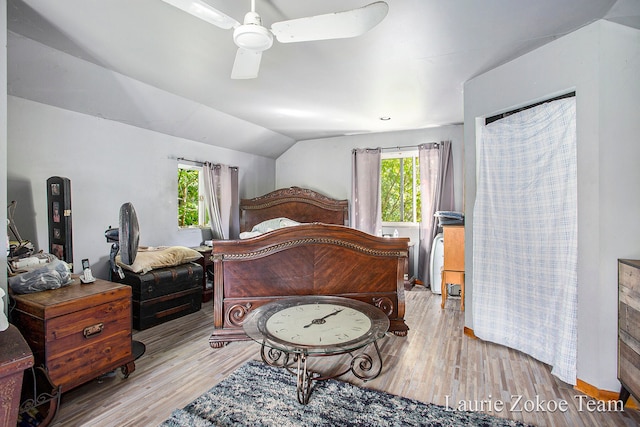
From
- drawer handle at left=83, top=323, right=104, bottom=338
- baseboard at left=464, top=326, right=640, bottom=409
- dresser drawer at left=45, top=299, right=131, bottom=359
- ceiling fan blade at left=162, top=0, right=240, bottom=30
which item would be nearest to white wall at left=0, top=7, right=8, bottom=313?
dresser drawer at left=45, top=299, right=131, bottom=359

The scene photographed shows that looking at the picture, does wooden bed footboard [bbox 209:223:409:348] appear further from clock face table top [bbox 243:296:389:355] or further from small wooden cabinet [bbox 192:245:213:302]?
small wooden cabinet [bbox 192:245:213:302]

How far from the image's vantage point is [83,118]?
3.13m

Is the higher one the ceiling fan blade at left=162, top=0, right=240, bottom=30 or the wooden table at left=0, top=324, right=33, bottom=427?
the ceiling fan blade at left=162, top=0, right=240, bottom=30

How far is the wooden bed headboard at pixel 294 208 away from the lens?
525 cm

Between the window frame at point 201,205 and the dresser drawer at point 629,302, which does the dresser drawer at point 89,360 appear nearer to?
the window frame at point 201,205

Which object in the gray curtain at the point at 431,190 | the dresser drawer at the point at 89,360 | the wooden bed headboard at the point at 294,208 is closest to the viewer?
the dresser drawer at the point at 89,360

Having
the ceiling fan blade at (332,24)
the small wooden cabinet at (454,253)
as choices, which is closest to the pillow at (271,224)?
the small wooden cabinet at (454,253)

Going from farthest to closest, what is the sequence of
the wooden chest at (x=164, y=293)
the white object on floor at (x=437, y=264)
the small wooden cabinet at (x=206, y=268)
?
1. the white object on floor at (x=437, y=264)
2. the small wooden cabinet at (x=206, y=268)
3. the wooden chest at (x=164, y=293)

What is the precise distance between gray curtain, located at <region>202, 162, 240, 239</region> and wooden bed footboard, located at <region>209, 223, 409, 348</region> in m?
2.05

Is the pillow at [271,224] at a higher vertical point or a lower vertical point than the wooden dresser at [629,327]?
higher

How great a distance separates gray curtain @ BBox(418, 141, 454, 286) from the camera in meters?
4.63

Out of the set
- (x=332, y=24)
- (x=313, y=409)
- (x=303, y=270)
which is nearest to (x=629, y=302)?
(x=313, y=409)

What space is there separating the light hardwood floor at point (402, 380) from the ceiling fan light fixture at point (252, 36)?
6.89 ft

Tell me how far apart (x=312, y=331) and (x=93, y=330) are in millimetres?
1366
